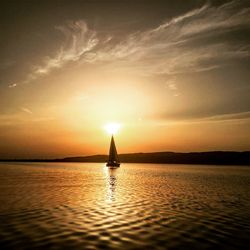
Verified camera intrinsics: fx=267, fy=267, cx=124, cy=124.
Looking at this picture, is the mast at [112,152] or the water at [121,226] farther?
the mast at [112,152]

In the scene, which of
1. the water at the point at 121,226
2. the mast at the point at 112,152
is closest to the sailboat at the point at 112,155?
the mast at the point at 112,152

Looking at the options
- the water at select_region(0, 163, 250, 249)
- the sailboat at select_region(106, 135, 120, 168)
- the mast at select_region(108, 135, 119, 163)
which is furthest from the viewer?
the sailboat at select_region(106, 135, 120, 168)

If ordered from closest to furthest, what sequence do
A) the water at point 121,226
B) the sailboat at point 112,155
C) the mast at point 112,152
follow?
1. the water at point 121,226
2. the mast at point 112,152
3. the sailboat at point 112,155

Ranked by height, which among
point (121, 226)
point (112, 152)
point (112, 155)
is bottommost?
point (121, 226)

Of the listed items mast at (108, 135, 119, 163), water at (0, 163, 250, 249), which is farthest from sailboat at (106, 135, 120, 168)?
water at (0, 163, 250, 249)

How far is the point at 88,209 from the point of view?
27312 millimetres

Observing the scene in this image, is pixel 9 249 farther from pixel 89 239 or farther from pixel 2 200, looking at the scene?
pixel 2 200

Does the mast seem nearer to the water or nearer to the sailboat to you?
the sailboat

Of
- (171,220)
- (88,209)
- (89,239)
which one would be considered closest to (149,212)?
(171,220)

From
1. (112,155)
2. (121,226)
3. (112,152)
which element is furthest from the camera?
(112,155)

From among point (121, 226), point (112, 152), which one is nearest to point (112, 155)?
point (112, 152)

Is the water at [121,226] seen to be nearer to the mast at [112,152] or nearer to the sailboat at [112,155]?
the mast at [112,152]

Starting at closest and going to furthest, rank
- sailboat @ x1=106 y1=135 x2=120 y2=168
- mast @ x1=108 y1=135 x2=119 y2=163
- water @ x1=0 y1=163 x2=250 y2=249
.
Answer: water @ x1=0 y1=163 x2=250 y2=249 < mast @ x1=108 y1=135 x2=119 y2=163 < sailboat @ x1=106 y1=135 x2=120 y2=168

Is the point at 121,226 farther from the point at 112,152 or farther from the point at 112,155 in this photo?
the point at 112,155
